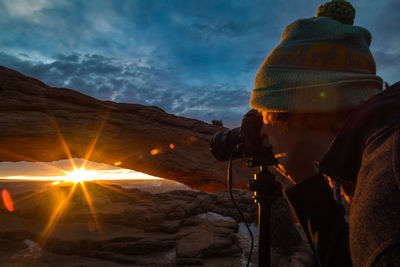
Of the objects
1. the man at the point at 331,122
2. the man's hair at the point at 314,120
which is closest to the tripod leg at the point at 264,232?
the man at the point at 331,122

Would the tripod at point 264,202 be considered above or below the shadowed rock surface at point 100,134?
below

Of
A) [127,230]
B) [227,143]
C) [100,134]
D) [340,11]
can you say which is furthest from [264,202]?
[127,230]

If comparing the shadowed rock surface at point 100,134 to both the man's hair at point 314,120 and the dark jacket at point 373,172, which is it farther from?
the dark jacket at point 373,172

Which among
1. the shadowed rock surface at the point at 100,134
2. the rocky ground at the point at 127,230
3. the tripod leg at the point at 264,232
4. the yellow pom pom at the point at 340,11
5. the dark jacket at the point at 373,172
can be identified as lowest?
the rocky ground at the point at 127,230

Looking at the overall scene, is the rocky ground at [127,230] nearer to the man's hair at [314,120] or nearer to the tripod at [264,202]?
the tripod at [264,202]

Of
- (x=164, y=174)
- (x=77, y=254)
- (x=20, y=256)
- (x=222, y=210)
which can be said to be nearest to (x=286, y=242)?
(x=222, y=210)

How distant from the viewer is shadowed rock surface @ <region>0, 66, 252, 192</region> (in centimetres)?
434

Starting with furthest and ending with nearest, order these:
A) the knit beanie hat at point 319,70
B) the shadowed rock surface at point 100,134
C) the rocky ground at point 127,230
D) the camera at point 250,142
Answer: the rocky ground at point 127,230, the shadowed rock surface at point 100,134, the camera at point 250,142, the knit beanie hat at point 319,70

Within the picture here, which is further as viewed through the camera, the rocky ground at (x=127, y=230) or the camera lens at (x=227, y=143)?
the rocky ground at (x=127, y=230)

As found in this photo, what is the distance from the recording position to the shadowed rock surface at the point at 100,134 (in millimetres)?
4340

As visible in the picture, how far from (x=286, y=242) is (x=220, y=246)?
2.53 m

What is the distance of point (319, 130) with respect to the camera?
0.63 m

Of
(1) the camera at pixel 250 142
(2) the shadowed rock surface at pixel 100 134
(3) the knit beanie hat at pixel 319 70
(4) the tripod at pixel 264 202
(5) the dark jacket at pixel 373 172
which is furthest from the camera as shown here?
(2) the shadowed rock surface at pixel 100 134

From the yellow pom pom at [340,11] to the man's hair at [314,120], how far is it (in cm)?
37
